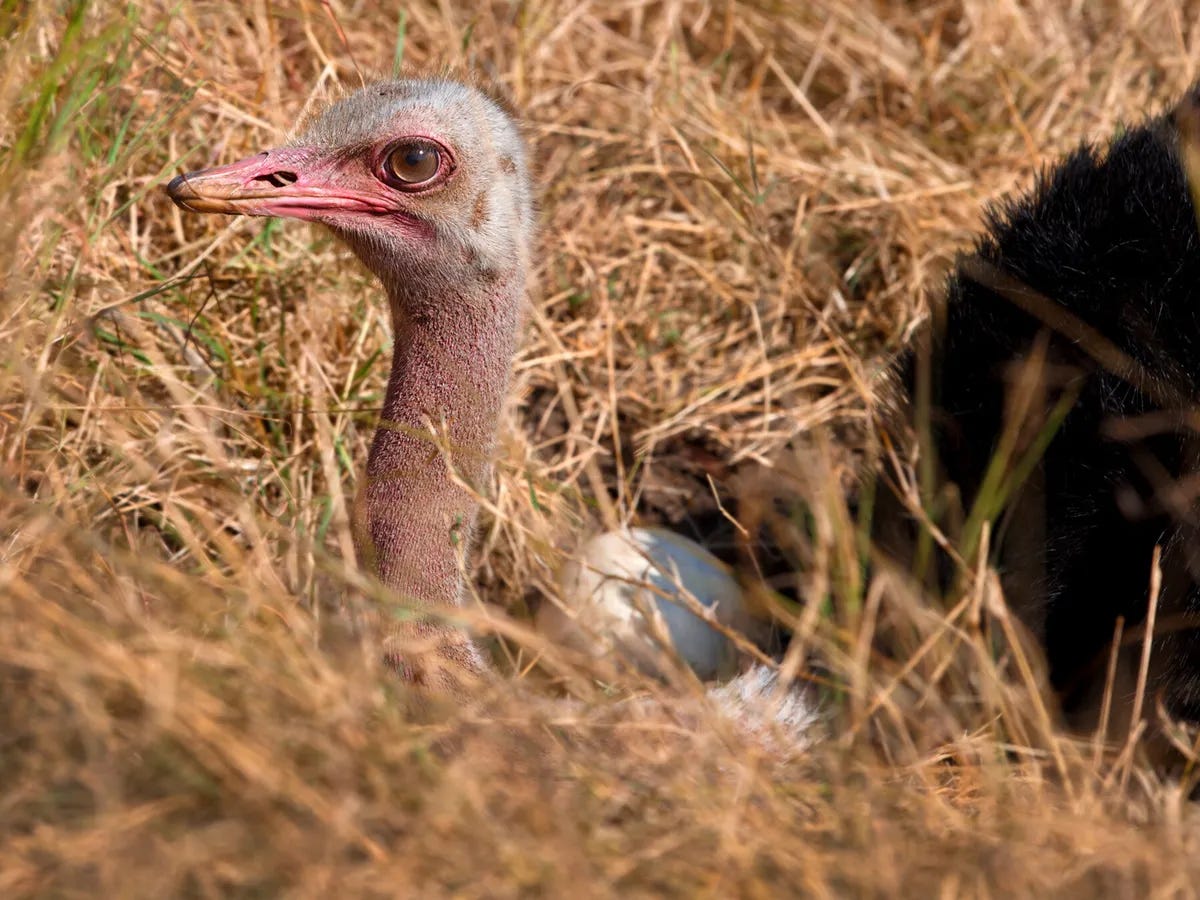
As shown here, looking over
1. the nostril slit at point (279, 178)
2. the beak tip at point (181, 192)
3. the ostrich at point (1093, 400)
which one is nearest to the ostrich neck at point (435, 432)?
the nostril slit at point (279, 178)

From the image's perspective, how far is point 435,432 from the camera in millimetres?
2818

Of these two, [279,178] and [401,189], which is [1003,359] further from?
[279,178]

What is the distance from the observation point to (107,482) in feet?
9.91

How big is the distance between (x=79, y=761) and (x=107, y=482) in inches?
47.8

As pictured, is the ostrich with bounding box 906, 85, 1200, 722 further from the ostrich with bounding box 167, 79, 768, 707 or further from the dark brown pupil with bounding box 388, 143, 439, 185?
the dark brown pupil with bounding box 388, 143, 439, 185

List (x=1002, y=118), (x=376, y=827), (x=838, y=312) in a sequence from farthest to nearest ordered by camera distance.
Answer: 1. (x=1002, y=118)
2. (x=838, y=312)
3. (x=376, y=827)

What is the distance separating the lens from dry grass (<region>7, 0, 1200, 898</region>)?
1.85m

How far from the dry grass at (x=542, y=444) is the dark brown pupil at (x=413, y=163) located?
493mm

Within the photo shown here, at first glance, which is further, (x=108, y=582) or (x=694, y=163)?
(x=694, y=163)

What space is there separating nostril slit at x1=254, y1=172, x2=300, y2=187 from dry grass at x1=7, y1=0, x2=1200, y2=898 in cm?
40

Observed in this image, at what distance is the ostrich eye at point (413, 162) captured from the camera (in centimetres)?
286

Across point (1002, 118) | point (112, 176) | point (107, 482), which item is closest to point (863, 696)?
point (107, 482)

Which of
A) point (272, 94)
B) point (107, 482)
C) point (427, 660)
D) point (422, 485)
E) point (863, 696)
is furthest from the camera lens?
point (272, 94)

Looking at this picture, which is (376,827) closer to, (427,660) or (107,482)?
(427,660)
